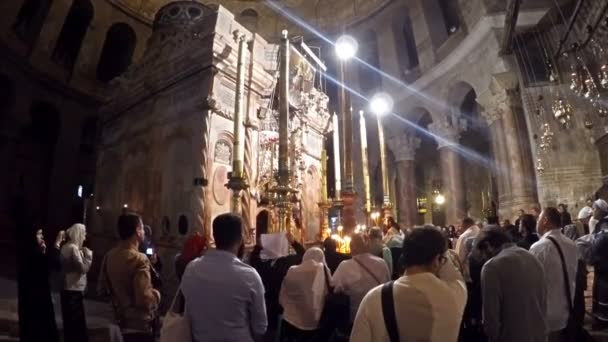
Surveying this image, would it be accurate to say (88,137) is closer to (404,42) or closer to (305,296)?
(404,42)

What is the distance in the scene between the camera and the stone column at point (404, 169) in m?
16.8

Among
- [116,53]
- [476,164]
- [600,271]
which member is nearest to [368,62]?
[476,164]

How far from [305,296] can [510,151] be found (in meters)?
10.6

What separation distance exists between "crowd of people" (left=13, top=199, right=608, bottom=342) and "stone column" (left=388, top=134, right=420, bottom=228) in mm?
12334

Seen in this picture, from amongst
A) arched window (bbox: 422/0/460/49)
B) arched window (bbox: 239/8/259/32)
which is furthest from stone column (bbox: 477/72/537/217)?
arched window (bbox: 239/8/259/32)

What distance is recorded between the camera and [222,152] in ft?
26.0

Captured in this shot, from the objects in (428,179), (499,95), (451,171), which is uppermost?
(499,95)

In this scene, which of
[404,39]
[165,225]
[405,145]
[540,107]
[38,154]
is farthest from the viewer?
[404,39]

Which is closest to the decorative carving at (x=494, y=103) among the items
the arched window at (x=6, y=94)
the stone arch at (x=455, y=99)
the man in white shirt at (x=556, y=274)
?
the stone arch at (x=455, y=99)

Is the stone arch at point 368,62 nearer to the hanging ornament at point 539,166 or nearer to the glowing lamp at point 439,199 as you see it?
the glowing lamp at point 439,199

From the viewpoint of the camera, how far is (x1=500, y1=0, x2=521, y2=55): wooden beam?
31.6 ft

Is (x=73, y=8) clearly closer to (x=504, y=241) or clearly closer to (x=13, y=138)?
(x=13, y=138)

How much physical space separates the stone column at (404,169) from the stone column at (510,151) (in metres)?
5.44

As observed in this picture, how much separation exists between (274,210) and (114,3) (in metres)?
18.2
